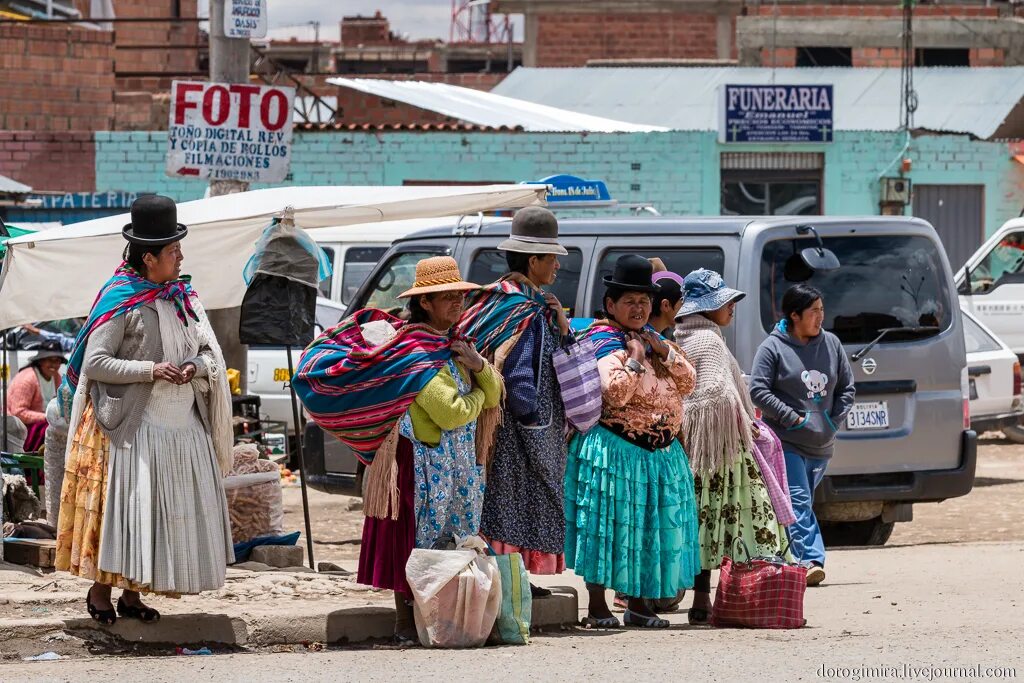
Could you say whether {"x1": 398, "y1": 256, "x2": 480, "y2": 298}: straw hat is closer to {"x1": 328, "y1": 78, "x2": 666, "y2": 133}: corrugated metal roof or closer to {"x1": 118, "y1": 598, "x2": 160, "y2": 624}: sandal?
{"x1": 118, "y1": 598, "x2": 160, "y2": 624}: sandal

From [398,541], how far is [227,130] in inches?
213

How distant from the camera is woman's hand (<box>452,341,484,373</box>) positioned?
677 centimetres

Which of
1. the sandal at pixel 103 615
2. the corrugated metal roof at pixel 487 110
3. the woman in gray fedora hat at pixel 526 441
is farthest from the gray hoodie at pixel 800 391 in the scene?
the corrugated metal roof at pixel 487 110

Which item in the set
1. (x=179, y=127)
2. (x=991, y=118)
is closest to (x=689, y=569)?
(x=179, y=127)

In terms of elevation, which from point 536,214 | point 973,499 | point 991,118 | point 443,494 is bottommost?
point 973,499

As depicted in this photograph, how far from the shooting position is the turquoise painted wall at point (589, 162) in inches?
902

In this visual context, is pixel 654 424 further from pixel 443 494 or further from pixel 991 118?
pixel 991 118

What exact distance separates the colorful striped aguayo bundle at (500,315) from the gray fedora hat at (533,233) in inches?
5.6

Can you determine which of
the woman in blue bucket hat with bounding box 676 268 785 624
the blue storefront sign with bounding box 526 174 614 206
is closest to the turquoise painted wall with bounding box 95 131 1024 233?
the blue storefront sign with bounding box 526 174 614 206

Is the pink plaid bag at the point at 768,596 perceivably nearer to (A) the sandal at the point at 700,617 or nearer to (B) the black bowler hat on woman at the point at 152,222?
(A) the sandal at the point at 700,617

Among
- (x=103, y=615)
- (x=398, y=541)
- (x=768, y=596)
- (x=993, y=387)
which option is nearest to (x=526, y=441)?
(x=398, y=541)

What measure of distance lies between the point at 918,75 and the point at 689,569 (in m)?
22.0

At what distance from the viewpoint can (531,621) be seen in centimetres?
745

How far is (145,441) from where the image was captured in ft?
21.9
